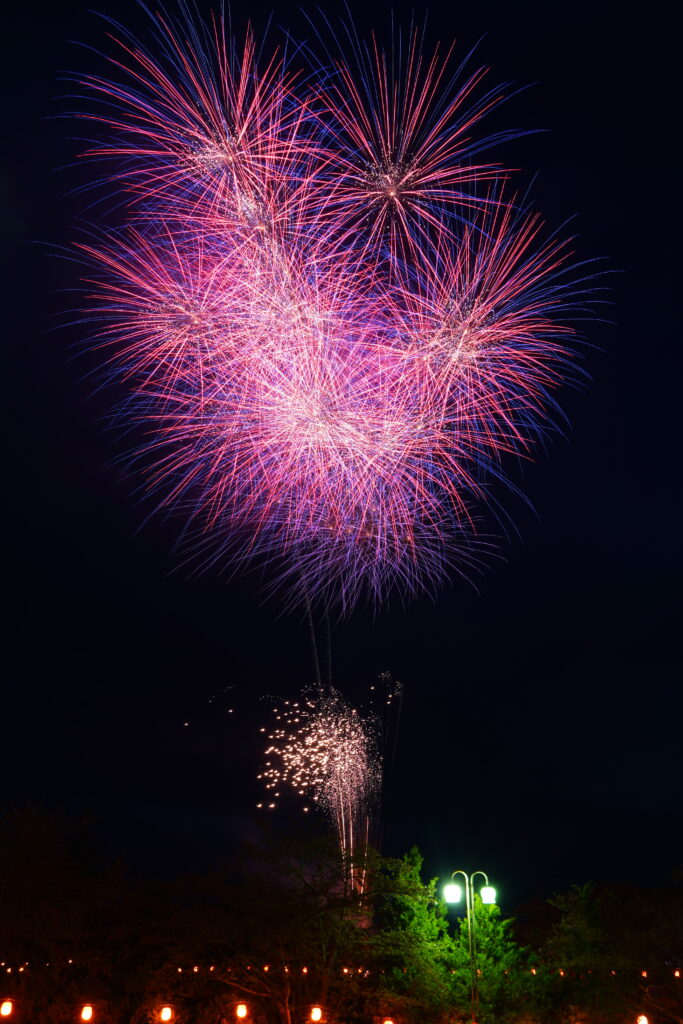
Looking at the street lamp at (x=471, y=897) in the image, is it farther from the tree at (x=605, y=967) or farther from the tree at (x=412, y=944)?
the tree at (x=605, y=967)

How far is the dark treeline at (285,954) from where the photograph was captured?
16672 millimetres

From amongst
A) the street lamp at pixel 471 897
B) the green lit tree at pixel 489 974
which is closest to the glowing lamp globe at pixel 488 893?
the street lamp at pixel 471 897

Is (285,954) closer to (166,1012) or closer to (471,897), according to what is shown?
(166,1012)

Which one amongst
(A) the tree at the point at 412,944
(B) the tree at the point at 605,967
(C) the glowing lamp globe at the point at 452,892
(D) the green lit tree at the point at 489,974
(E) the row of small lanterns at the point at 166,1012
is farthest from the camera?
(B) the tree at the point at 605,967

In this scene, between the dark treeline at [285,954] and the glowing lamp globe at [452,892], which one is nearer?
the glowing lamp globe at [452,892]

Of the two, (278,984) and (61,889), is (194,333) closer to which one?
(278,984)

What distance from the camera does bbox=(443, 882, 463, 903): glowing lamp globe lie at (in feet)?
47.7

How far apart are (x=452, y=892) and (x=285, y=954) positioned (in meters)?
4.42

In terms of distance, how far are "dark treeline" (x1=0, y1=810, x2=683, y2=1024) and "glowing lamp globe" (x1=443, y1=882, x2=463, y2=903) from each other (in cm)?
227

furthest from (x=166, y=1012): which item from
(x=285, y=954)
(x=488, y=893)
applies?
(x=488, y=893)

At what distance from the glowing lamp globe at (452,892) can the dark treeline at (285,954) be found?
2.27m

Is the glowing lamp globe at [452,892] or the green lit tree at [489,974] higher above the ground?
the glowing lamp globe at [452,892]

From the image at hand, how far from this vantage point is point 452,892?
1473 centimetres

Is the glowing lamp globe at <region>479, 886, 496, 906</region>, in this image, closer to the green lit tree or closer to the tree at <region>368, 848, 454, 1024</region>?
the green lit tree
